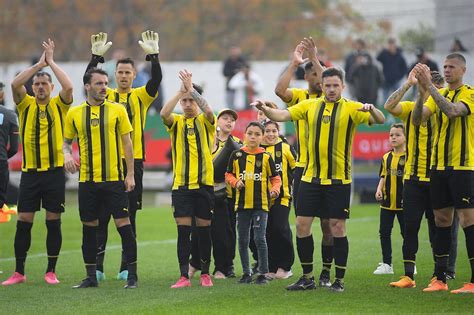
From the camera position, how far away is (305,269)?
39.2 feet

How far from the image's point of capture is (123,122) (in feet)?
40.7

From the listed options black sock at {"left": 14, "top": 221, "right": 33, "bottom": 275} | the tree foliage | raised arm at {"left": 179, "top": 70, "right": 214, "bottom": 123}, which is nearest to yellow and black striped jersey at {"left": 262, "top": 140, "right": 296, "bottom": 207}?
raised arm at {"left": 179, "top": 70, "right": 214, "bottom": 123}

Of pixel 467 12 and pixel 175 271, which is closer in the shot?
pixel 175 271

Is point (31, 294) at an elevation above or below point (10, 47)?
below

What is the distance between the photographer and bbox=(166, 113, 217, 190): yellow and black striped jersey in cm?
Answer: 1256

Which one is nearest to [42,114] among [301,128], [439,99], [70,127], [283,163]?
[70,127]

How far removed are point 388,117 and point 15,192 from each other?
8.61 meters

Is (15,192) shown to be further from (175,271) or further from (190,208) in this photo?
(190,208)

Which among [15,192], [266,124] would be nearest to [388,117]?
[15,192]

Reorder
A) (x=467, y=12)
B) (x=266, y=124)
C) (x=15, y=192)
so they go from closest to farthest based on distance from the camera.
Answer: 1. (x=266, y=124)
2. (x=15, y=192)
3. (x=467, y=12)

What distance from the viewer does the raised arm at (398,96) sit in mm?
11422

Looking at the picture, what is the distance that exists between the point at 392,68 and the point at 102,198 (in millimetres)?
15906

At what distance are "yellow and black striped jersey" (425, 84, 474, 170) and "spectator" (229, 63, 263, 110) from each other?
15.4 m

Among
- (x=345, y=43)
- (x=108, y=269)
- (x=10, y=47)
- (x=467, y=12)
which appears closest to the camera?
(x=108, y=269)
